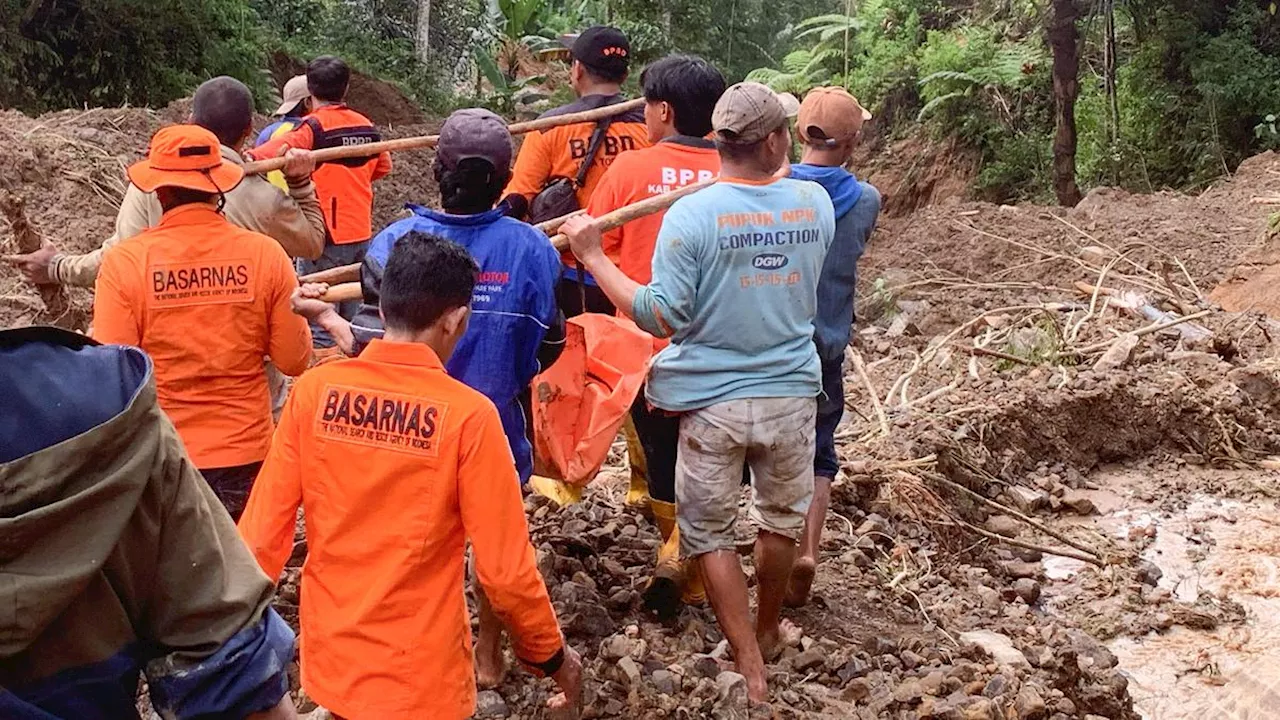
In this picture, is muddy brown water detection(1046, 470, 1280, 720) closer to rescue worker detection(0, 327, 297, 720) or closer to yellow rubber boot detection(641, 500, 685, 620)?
yellow rubber boot detection(641, 500, 685, 620)

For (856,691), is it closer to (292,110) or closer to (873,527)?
(873,527)

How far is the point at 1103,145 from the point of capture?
683 inches

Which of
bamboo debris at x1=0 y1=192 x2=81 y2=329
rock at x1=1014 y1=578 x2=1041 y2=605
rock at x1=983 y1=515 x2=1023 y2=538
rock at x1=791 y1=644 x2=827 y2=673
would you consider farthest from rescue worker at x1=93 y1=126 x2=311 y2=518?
rock at x1=983 y1=515 x2=1023 y2=538

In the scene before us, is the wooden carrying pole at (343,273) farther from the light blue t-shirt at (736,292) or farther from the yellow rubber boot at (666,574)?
the yellow rubber boot at (666,574)

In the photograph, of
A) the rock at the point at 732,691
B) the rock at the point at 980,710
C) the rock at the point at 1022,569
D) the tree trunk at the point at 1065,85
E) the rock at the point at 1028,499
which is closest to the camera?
the rock at the point at 732,691

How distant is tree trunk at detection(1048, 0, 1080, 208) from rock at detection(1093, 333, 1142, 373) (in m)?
6.31

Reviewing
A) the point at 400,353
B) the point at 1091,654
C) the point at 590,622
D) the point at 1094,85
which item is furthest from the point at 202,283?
the point at 1094,85

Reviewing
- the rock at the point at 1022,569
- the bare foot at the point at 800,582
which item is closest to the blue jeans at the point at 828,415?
the bare foot at the point at 800,582

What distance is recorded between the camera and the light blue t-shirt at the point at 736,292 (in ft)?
11.7

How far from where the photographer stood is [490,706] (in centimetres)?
365

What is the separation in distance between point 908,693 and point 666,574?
910 mm

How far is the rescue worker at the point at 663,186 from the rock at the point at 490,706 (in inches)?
32.8

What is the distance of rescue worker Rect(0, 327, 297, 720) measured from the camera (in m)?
1.51

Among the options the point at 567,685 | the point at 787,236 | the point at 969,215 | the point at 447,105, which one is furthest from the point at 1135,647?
the point at 447,105
